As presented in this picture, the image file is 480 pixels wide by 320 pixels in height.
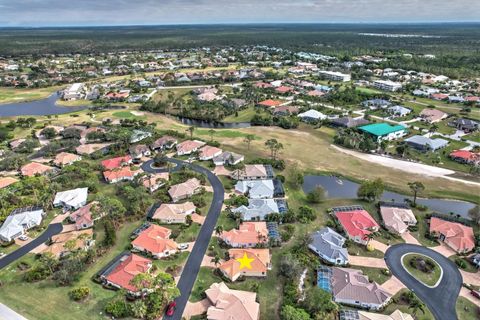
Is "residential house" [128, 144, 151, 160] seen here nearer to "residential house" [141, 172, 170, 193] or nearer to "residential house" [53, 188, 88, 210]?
"residential house" [141, 172, 170, 193]

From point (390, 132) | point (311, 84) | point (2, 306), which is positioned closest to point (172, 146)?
point (2, 306)

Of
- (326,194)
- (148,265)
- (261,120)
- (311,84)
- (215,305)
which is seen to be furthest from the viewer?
(311,84)

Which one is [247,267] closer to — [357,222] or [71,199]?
[357,222]

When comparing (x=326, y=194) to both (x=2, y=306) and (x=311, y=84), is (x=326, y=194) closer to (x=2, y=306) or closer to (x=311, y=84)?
(x=2, y=306)

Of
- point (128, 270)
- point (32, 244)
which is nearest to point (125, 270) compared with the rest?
point (128, 270)

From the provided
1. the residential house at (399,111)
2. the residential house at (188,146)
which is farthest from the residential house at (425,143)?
the residential house at (188,146)

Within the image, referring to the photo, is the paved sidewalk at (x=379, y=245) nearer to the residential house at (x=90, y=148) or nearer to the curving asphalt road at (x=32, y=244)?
the curving asphalt road at (x=32, y=244)
